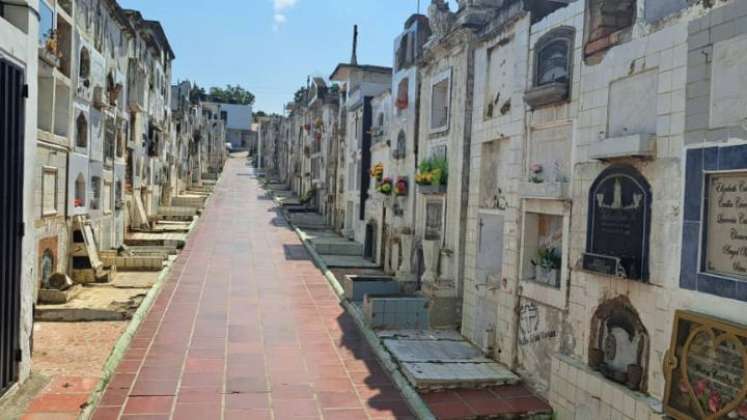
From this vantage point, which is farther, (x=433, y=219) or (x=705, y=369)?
(x=433, y=219)

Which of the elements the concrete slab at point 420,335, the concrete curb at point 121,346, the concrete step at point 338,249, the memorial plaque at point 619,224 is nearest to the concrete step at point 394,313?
the concrete slab at point 420,335

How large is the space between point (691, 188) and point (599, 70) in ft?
7.59

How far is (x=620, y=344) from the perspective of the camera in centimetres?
693

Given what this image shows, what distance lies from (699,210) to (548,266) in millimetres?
3142

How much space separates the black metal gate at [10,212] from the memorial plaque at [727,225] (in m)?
7.78

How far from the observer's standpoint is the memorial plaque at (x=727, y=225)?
527cm

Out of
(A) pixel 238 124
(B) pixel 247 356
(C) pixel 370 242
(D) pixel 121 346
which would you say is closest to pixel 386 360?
(B) pixel 247 356

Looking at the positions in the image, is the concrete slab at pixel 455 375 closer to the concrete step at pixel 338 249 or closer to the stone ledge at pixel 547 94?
the stone ledge at pixel 547 94

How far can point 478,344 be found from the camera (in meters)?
11.0

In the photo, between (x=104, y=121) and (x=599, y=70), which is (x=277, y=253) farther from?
(x=599, y=70)

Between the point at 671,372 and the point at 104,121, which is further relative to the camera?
the point at 104,121

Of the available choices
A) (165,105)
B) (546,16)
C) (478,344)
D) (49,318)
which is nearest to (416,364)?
(478,344)

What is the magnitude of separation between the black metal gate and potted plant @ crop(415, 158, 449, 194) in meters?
8.22

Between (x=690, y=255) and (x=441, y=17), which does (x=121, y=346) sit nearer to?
(x=690, y=255)
